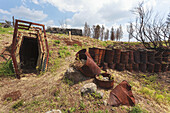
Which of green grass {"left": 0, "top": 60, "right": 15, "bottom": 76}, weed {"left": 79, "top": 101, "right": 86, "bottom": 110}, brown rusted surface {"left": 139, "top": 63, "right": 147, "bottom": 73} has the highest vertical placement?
green grass {"left": 0, "top": 60, "right": 15, "bottom": 76}

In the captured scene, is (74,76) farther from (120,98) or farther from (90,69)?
(120,98)

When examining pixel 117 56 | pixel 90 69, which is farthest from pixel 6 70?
pixel 117 56

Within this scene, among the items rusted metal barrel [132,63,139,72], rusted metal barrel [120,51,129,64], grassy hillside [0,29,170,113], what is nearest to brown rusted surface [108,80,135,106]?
grassy hillside [0,29,170,113]

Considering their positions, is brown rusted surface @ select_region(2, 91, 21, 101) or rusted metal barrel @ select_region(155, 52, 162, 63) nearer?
brown rusted surface @ select_region(2, 91, 21, 101)

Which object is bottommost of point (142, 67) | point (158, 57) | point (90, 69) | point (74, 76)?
point (142, 67)

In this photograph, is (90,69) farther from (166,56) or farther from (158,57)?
(166,56)

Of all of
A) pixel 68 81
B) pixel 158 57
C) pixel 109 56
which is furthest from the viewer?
pixel 158 57

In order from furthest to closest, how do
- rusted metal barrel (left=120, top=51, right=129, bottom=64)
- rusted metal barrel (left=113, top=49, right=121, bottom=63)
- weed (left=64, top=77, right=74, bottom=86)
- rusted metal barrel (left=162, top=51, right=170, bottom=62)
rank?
rusted metal barrel (left=162, top=51, right=170, bottom=62)
rusted metal barrel (left=120, top=51, right=129, bottom=64)
rusted metal barrel (left=113, top=49, right=121, bottom=63)
weed (left=64, top=77, right=74, bottom=86)

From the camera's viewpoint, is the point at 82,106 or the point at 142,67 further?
the point at 142,67

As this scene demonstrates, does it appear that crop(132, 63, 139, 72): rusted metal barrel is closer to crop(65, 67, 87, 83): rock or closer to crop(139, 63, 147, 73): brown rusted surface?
crop(139, 63, 147, 73): brown rusted surface

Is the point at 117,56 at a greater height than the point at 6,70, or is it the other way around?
the point at 117,56

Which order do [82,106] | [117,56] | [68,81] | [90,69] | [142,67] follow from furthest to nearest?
1. [142,67]
2. [117,56]
3. [90,69]
4. [68,81]
5. [82,106]

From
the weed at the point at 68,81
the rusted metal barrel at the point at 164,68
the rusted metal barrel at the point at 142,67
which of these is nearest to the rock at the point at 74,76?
the weed at the point at 68,81

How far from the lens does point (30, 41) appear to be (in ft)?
21.1
